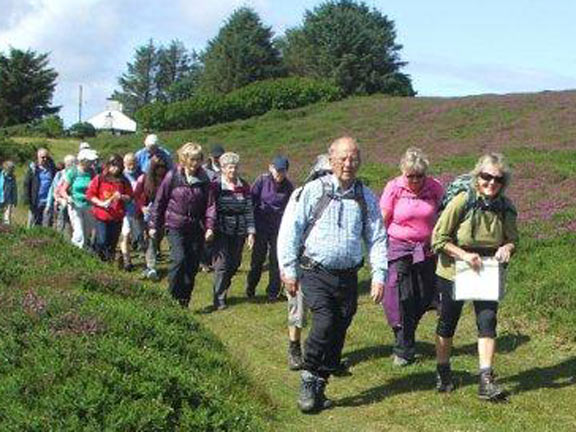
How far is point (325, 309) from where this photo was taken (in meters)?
7.87

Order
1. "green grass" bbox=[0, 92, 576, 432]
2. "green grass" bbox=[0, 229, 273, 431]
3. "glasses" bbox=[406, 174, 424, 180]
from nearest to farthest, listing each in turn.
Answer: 1. "green grass" bbox=[0, 229, 273, 431]
2. "green grass" bbox=[0, 92, 576, 432]
3. "glasses" bbox=[406, 174, 424, 180]

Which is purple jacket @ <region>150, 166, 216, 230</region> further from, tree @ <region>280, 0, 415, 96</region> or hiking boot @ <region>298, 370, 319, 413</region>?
tree @ <region>280, 0, 415, 96</region>

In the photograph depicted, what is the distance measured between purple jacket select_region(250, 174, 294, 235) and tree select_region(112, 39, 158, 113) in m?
127

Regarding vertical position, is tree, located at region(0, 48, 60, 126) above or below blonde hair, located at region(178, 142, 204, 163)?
above

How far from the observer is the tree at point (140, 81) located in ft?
454

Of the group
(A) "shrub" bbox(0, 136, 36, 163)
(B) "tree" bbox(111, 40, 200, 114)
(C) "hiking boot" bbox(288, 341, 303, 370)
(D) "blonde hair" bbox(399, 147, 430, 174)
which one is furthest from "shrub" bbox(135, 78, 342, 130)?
(B) "tree" bbox(111, 40, 200, 114)

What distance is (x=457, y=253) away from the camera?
8117 millimetres

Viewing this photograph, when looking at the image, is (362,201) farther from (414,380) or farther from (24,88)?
(24,88)

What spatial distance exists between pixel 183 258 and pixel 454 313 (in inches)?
158

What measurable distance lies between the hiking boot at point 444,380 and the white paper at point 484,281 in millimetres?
739

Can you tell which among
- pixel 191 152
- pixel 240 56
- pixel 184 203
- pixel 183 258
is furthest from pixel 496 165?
pixel 240 56

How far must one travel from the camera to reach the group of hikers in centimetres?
786

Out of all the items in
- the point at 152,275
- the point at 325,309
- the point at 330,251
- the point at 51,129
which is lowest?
the point at 152,275

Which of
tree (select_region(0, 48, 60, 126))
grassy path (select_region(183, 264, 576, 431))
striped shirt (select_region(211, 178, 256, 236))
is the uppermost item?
tree (select_region(0, 48, 60, 126))
